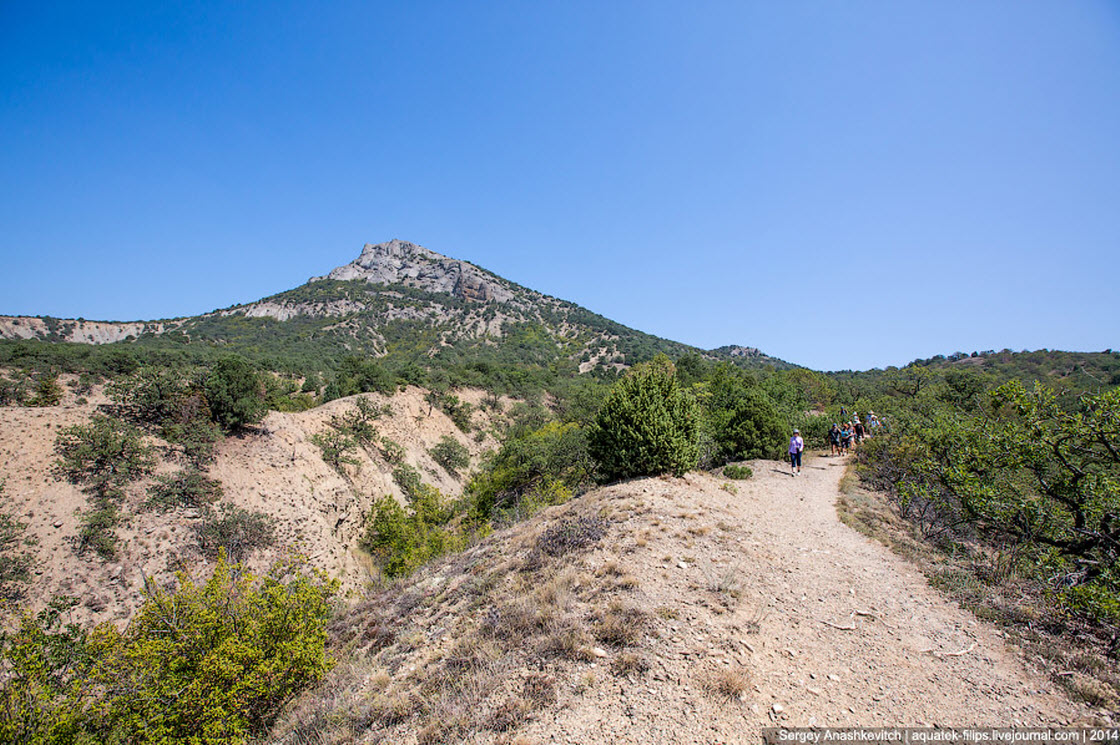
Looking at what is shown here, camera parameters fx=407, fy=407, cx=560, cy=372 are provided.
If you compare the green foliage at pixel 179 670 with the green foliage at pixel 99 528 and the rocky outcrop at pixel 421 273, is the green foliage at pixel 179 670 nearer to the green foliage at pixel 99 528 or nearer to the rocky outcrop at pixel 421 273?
the green foliage at pixel 99 528

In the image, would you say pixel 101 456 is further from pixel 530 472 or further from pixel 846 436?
pixel 846 436

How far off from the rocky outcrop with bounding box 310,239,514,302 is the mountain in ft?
1.03

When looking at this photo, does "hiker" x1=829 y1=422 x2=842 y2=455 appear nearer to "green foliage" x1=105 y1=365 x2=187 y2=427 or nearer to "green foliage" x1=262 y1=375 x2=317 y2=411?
"green foliage" x1=105 y1=365 x2=187 y2=427

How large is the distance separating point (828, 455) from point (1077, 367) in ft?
202

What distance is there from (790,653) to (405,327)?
8411 centimetres

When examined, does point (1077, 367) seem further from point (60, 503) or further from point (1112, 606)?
point (60, 503)

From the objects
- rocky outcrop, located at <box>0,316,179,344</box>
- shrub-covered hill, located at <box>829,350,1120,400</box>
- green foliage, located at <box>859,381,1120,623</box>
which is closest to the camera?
green foliage, located at <box>859,381,1120,623</box>

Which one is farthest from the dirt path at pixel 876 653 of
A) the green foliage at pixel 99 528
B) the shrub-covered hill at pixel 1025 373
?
the shrub-covered hill at pixel 1025 373

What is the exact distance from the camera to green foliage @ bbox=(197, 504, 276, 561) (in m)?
13.7

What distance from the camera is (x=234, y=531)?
1436cm

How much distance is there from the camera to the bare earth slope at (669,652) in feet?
13.6

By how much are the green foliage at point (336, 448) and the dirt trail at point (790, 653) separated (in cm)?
1868

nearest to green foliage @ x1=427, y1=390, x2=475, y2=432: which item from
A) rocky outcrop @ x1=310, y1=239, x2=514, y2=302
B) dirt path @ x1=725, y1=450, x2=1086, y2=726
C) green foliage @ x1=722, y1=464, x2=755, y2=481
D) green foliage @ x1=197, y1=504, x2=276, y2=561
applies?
green foliage @ x1=197, y1=504, x2=276, y2=561

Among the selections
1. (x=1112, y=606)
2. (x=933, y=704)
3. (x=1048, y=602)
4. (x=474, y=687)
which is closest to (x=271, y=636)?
(x=474, y=687)
